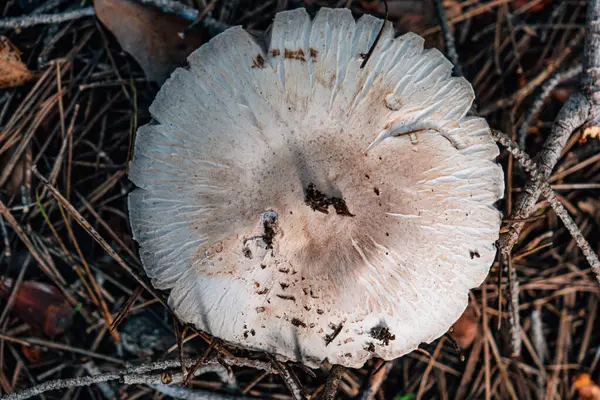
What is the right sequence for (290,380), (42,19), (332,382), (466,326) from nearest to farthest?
(332,382), (290,380), (42,19), (466,326)

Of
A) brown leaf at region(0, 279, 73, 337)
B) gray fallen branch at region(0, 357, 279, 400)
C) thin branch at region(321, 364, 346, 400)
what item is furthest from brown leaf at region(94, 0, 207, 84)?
thin branch at region(321, 364, 346, 400)

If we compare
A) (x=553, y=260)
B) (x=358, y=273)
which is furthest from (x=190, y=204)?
(x=553, y=260)

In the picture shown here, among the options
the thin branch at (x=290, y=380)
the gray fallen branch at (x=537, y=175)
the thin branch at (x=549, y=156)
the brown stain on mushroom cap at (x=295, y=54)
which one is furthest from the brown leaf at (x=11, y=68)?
the thin branch at (x=549, y=156)

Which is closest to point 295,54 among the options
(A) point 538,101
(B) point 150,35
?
(B) point 150,35

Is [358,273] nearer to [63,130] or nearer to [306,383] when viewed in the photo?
[306,383]

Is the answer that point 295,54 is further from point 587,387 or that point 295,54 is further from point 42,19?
point 587,387

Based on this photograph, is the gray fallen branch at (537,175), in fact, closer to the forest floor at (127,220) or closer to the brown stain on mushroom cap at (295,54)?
the forest floor at (127,220)
